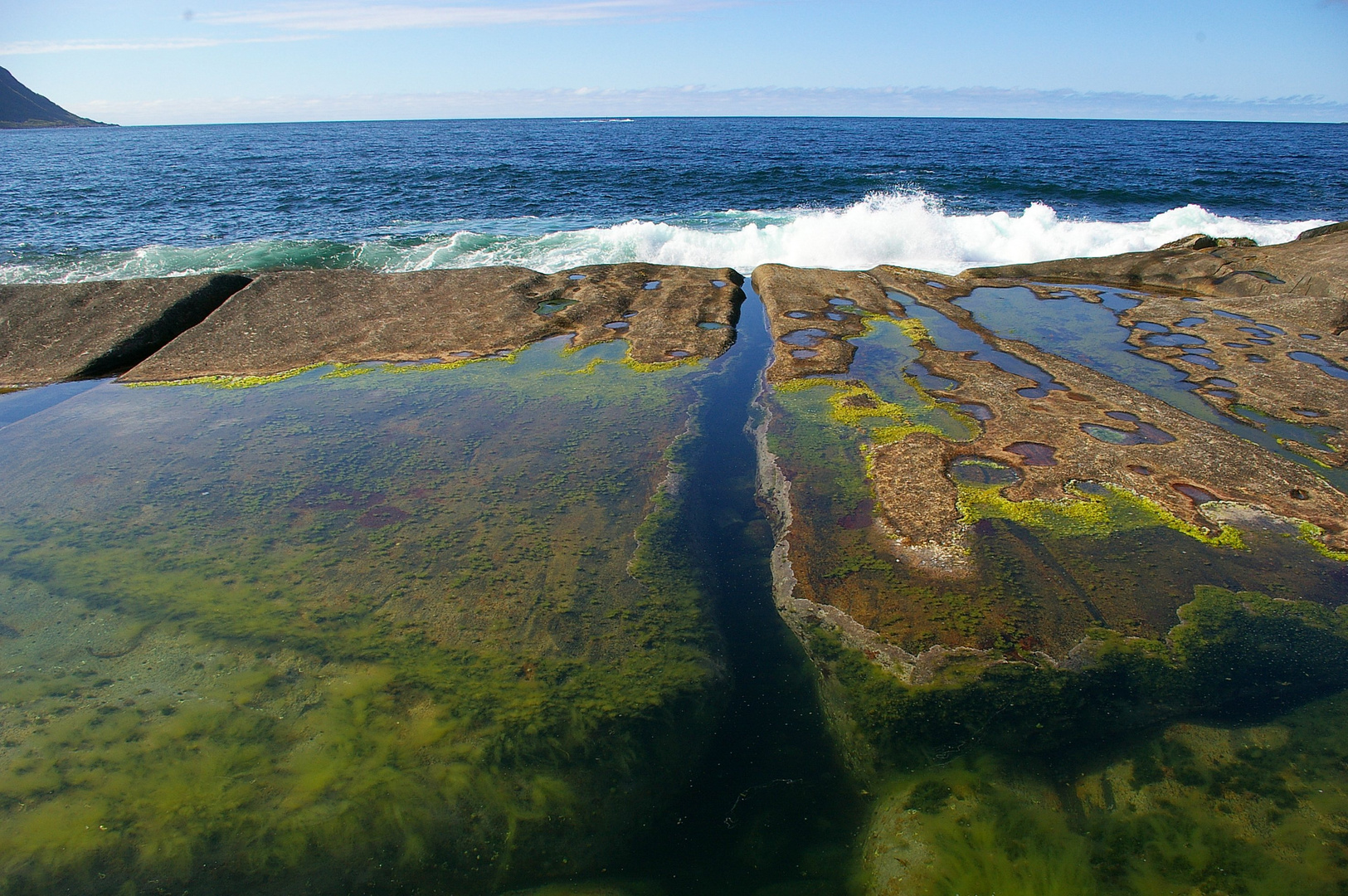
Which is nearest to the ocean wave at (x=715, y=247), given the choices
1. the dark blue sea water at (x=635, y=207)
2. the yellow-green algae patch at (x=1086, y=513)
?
the dark blue sea water at (x=635, y=207)

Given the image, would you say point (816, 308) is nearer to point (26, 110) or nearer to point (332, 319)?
point (332, 319)

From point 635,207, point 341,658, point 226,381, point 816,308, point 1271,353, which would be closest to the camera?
point 341,658

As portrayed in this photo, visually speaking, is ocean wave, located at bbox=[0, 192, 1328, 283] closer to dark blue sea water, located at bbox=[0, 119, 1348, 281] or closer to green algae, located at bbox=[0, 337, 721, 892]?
dark blue sea water, located at bbox=[0, 119, 1348, 281]

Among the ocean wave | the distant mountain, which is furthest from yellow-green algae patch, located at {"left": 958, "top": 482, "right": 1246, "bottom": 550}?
the distant mountain

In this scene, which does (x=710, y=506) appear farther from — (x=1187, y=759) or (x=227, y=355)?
(x=227, y=355)

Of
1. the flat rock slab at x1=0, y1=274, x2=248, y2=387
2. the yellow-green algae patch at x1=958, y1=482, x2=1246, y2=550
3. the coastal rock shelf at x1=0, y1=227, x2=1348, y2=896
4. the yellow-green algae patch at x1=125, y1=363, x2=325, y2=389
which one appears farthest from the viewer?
the flat rock slab at x1=0, y1=274, x2=248, y2=387

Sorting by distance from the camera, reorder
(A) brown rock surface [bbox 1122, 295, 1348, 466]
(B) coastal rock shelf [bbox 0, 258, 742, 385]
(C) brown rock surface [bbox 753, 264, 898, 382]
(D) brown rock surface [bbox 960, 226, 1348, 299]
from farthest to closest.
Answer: (D) brown rock surface [bbox 960, 226, 1348, 299]
(B) coastal rock shelf [bbox 0, 258, 742, 385]
(C) brown rock surface [bbox 753, 264, 898, 382]
(A) brown rock surface [bbox 1122, 295, 1348, 466]

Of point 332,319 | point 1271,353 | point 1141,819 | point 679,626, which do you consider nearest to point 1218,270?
point 1271,353
